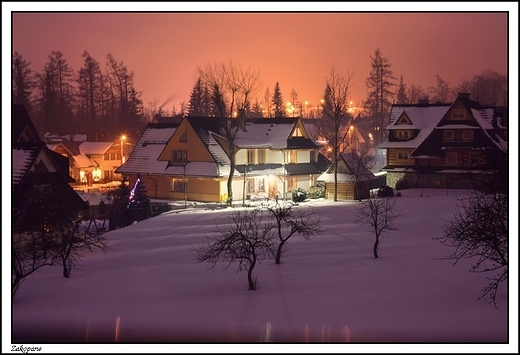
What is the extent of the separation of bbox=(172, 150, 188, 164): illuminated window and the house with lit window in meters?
19.3

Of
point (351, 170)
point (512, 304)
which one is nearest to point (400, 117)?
point (351, 170)

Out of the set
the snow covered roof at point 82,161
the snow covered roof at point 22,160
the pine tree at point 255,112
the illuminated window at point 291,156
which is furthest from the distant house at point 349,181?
the pine tree at point 255,112

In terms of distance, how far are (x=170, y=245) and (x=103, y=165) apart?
4193 centimetres

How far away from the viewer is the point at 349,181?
153 ft

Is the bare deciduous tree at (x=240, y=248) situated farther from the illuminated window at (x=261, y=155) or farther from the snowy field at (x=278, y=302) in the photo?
the illuminated window at (x=261, y=155)

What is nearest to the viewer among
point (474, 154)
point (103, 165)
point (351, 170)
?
point (351, 170)

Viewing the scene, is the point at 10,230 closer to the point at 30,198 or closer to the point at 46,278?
the point at 30,198

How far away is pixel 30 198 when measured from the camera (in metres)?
24.2

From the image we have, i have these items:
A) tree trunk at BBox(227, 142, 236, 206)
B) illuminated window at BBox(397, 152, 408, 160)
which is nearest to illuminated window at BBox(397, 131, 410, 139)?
illuminated window at BBox(397, 152, 408, 160)

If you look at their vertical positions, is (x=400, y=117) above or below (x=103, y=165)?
above

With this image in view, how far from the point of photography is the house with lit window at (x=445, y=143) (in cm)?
5119

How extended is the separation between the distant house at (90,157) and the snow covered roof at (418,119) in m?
34.0

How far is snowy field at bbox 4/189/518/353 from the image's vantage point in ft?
59.5

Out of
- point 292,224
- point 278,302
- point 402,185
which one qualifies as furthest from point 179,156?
point 278,302
